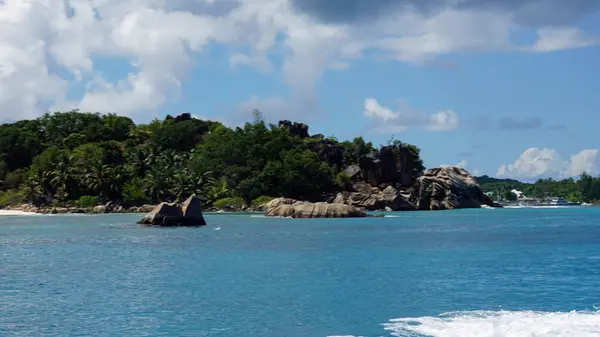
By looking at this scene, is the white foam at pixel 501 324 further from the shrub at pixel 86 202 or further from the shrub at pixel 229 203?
the shrub at pixel 86 202

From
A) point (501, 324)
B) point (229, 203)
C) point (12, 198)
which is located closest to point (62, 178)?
point (12, 198)

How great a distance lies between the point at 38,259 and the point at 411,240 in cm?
3141

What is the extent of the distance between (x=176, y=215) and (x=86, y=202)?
62839 mm

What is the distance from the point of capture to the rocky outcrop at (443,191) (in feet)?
497

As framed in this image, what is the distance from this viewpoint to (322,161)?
17012cm

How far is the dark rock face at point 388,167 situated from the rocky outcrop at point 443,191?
6.77m

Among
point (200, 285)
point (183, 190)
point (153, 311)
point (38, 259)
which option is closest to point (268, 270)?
point (200, 285)

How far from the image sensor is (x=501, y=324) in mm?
22406

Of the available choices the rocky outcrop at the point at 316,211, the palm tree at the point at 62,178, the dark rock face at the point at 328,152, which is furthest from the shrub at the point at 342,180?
the palm tree at the point at 62,178

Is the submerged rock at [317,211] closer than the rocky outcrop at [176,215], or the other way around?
the rocky outcrop at [176,215]

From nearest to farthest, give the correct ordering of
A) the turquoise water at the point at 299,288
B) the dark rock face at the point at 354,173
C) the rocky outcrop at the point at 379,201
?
the turquoise water at the point at 299,288
the rocky outcrop at the point at 379,201
the dark rock face at the point at 354,173

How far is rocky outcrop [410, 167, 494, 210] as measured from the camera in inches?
5960

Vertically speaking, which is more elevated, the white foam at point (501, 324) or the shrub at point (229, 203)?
the shrub at point (229, 203)

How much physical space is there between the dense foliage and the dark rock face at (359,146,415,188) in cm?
770
